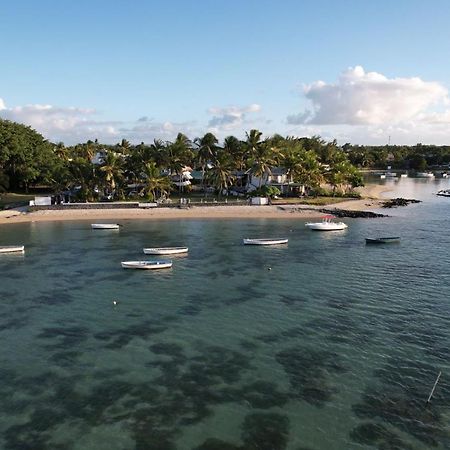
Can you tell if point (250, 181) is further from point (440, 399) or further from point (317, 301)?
point (440, 399)

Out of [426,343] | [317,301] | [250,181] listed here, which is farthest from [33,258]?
[250,181]

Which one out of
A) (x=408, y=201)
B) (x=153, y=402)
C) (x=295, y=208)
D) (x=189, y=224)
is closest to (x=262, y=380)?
(x=153, y=402)

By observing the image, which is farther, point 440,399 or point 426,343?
point 426,343

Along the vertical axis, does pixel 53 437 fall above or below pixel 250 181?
below

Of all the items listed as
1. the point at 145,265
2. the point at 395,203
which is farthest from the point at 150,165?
the point at 395,203

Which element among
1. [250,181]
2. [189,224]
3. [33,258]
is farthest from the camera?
[250,181]

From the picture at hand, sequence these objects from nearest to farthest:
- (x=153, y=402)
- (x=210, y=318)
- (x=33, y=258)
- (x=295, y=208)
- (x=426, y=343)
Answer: (x=153, y=402)
(x=426, y=343)
(x=210, y=318)
(x=33, y=258)
(x=295, y=208)

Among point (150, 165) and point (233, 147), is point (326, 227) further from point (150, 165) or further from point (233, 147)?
A: point (233, 147)

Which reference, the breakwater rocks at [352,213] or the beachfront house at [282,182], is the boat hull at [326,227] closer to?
the breakwater rocks at [352,213]
